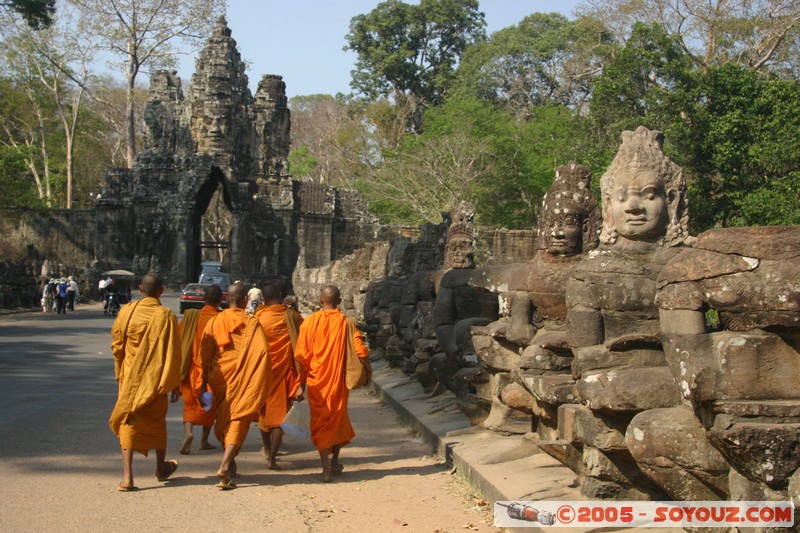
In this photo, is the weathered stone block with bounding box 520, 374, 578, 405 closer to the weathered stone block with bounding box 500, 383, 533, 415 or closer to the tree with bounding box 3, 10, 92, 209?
the weathered stone block with bounding box 500, 383, 533, 415

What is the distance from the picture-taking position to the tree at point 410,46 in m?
55.9

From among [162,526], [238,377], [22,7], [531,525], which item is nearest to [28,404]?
[238,377]

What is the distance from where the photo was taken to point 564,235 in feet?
20.9

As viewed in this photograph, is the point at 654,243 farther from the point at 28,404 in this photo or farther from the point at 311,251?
the point at 311,251

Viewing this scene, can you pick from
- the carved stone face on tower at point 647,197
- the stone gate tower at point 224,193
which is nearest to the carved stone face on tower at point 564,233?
the carved stone face on tower at point 647,197

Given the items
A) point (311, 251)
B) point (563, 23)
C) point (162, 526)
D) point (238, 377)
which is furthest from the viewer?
point (563, 23)

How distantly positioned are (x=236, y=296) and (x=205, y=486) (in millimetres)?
1613

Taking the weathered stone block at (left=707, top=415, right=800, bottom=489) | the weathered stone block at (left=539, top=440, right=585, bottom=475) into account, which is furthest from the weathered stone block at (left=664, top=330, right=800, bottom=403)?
the weathered stone block at (left=539, top=440, right=585, bottom=475)

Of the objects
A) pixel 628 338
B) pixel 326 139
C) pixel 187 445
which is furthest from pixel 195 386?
pixel 326 139

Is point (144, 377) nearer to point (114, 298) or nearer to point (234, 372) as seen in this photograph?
point (234, 372)

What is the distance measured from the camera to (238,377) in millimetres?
6930

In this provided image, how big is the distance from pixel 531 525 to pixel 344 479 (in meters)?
2.46

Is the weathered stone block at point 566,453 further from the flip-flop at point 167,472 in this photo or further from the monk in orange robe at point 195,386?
the monk in orange robe at point 195,386

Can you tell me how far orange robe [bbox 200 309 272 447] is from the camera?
6777mm
